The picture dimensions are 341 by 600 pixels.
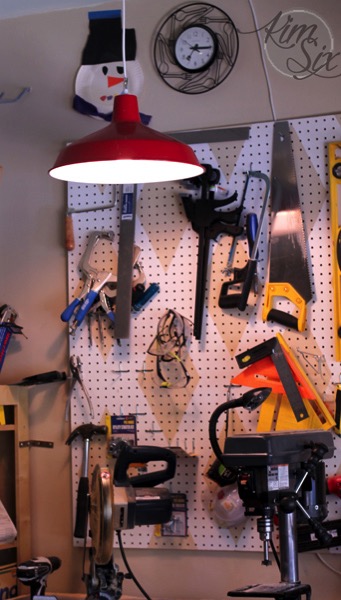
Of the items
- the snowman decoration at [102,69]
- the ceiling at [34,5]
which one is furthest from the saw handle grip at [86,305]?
the ceiling at [34,5]

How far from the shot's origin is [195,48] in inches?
123

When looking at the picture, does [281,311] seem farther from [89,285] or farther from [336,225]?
[89,285]

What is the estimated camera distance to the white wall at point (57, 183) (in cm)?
307

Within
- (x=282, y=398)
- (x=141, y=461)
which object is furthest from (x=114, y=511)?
(x=282, y=398)

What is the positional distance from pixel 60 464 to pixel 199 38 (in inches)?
60.9

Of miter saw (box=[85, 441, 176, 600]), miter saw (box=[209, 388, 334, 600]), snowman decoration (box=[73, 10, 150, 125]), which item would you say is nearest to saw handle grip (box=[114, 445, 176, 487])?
miter saw (box=[85, 441, 176, 600])

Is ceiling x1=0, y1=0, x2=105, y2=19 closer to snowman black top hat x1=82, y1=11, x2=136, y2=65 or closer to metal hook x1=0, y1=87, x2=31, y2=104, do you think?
snowman black top hat x1=82, y1=11, x2=136, y2=65

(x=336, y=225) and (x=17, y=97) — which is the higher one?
(x=17, y=97)

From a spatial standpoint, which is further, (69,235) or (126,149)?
(69,235)

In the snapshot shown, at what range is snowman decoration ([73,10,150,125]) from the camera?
323 cm

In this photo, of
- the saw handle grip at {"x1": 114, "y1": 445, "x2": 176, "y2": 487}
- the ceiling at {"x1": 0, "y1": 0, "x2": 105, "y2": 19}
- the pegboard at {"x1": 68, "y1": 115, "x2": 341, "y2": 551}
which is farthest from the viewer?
the ceiling at {"x1": 0, "y1": 0, "x2": 105, "y2": 19}

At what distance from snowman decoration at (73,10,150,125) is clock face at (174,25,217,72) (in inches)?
7.5

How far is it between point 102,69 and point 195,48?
0.35 meters

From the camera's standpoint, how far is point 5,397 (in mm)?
3137
